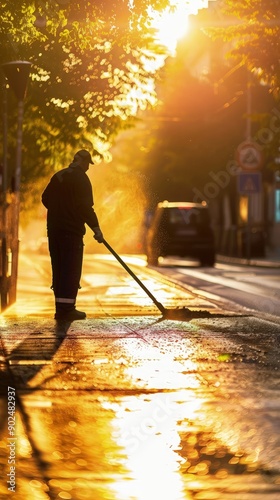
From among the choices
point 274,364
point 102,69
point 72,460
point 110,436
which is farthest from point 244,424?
point 102,69

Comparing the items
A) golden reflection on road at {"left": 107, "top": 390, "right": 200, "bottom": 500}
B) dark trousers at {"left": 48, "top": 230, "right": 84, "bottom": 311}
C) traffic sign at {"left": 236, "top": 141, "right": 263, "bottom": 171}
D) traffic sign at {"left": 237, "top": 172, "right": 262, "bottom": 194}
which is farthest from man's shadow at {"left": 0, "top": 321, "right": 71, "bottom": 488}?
traffic sign at {"left": 237, "top": 172, "right": 262, "bottom": 194}

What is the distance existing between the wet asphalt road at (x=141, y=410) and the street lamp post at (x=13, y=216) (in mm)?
3682

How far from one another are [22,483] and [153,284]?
1576cm

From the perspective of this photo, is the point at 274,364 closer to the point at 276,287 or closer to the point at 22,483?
the point at 22,483

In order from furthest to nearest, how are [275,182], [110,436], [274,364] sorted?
[275,182]
[274,364]
[110,436]

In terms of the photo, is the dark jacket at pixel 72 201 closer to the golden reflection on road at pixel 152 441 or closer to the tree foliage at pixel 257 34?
the golden reflection on road at pixel 152 441

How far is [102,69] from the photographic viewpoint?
2020cm

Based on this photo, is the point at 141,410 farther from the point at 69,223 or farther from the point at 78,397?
the point at 69,223

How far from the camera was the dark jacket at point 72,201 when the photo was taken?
12.5 meters

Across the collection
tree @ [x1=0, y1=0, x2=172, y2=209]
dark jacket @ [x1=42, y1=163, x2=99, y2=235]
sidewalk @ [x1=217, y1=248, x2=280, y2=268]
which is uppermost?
tree @ [x1=0, y1=0, x2=172, y2=209]

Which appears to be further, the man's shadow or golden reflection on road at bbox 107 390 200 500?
the man's shadow

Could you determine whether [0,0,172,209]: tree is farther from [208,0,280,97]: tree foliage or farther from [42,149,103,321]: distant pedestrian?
[42,149,103,321]: distant pedestrian

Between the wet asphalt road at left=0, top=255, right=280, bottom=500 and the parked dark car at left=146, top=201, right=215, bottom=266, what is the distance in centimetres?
2271

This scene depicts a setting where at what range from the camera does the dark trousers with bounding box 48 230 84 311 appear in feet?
41.0
